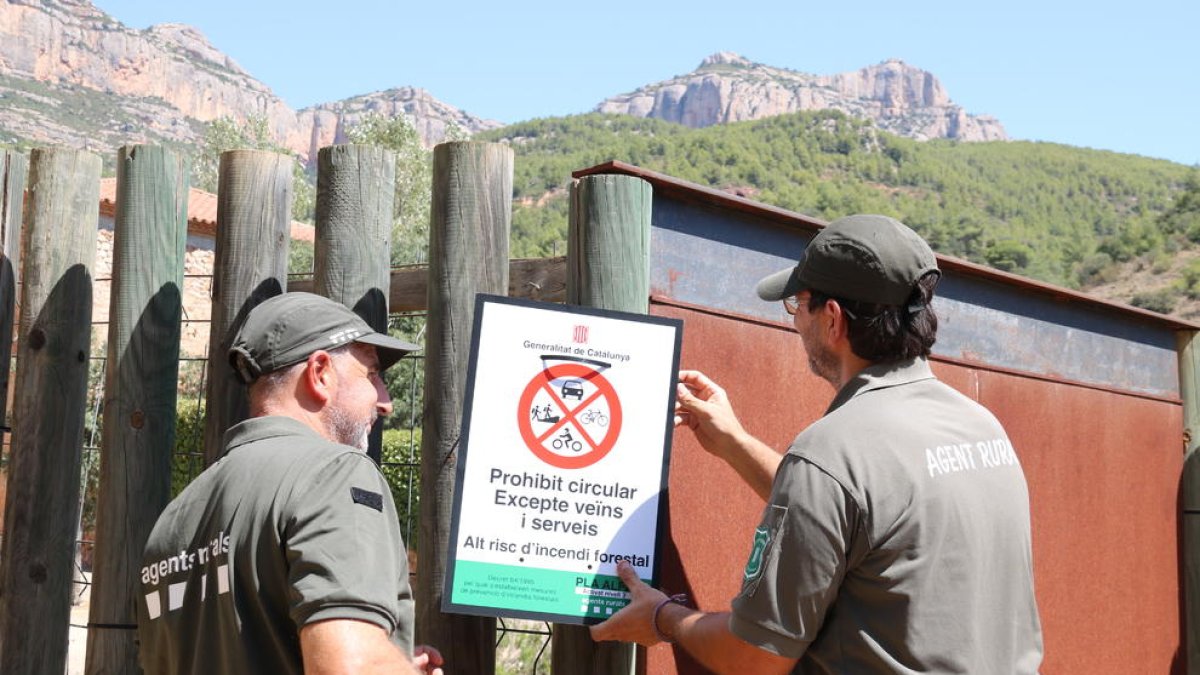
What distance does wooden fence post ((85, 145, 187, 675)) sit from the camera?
3.32 m

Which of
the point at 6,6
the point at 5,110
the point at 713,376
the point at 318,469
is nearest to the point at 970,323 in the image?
the point at 713,376

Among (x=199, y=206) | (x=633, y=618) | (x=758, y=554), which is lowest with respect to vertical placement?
(x=633, y=618)

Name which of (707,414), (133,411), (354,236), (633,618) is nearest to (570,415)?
(707,414)

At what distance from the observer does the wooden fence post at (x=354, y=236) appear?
317 cm

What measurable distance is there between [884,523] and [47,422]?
8.31 feet

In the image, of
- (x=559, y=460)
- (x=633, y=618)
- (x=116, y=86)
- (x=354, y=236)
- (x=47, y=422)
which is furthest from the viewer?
(x=116, y=86)

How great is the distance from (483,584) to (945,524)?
1071 mm

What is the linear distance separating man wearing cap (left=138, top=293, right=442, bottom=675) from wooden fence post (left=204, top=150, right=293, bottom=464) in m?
0.88

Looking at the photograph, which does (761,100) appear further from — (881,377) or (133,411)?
(881,377)

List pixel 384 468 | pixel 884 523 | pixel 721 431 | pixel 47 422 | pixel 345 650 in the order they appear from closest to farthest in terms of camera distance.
→ pixel 345 650, pixel 884 523, pixel 721 431, pixel 47 422, pixel 384 468

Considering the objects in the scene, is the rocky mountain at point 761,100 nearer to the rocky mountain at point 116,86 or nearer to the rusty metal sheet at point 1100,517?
the rocky mountain at point 116,86

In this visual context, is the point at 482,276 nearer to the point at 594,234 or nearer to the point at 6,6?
the point at 594,234

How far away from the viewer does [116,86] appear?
14200 centimetres

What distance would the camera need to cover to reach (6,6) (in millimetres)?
129875
